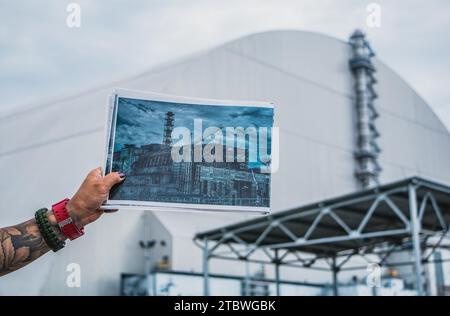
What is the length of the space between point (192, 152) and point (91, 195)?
423 millimetres

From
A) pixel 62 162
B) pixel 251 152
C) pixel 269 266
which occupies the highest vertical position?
pixel 62 162

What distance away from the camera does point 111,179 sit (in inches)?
86.8

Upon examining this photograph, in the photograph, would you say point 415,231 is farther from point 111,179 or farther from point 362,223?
point 111,179

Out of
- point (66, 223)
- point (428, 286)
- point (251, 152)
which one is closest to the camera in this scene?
point (66, 223)

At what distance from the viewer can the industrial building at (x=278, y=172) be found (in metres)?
16.1

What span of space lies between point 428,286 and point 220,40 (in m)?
12.2

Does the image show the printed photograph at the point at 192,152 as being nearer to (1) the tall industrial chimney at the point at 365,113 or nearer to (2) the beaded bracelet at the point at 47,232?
(2) the beaded bracelet at the point at 47,232

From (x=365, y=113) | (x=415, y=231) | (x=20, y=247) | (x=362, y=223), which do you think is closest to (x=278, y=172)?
(x=365, y=113)

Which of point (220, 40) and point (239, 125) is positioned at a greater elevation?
point (220, 40)

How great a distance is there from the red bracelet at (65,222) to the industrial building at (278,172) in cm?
978

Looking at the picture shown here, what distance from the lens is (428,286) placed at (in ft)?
75.0

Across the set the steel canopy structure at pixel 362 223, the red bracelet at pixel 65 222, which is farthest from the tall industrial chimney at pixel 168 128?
the steel canopy structure at pixel 362 223
